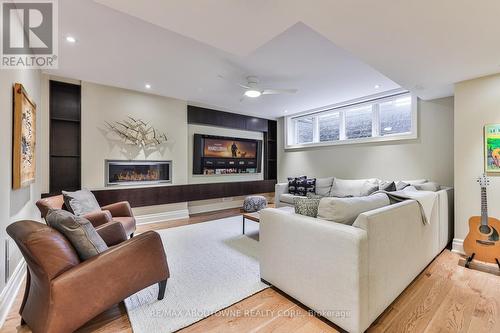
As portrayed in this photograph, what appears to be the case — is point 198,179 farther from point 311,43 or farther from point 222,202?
point 311,43

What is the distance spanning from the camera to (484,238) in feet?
8.45

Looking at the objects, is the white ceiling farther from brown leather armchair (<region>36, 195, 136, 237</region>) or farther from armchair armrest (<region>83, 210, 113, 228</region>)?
armchair armrest (<region>83, 210, 113, 228</region>)

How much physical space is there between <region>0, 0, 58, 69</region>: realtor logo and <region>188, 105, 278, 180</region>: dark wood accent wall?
2.79 m

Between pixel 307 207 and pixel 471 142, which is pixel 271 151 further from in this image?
pixel 307 207

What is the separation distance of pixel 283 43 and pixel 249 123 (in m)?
3.69

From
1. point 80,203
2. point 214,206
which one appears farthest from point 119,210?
point 214,206

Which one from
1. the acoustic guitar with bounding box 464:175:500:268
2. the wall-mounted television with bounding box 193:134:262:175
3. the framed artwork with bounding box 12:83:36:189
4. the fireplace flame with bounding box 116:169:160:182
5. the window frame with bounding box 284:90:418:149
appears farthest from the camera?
the wall-mounted television with bounding box 193:134:262:175

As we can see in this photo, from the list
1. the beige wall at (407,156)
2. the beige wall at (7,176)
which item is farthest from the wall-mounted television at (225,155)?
the beige wall at (7,176)

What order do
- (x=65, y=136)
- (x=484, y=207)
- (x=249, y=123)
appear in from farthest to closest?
(x=249, y=123) < (x=65, y=136) < (x=484, y=207)

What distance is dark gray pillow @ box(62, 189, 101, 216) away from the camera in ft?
8.93

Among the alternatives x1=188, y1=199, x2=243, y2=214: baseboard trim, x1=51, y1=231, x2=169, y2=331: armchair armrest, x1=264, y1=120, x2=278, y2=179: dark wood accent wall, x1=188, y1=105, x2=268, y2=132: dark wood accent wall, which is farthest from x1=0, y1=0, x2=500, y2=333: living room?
x1=264, y1=120, x2=278, y2=179: dark wood accent wall

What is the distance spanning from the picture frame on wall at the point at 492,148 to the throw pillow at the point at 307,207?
8.42 feet

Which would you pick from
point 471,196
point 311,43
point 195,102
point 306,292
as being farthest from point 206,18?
point 471,196

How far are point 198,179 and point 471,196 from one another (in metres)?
4.88
